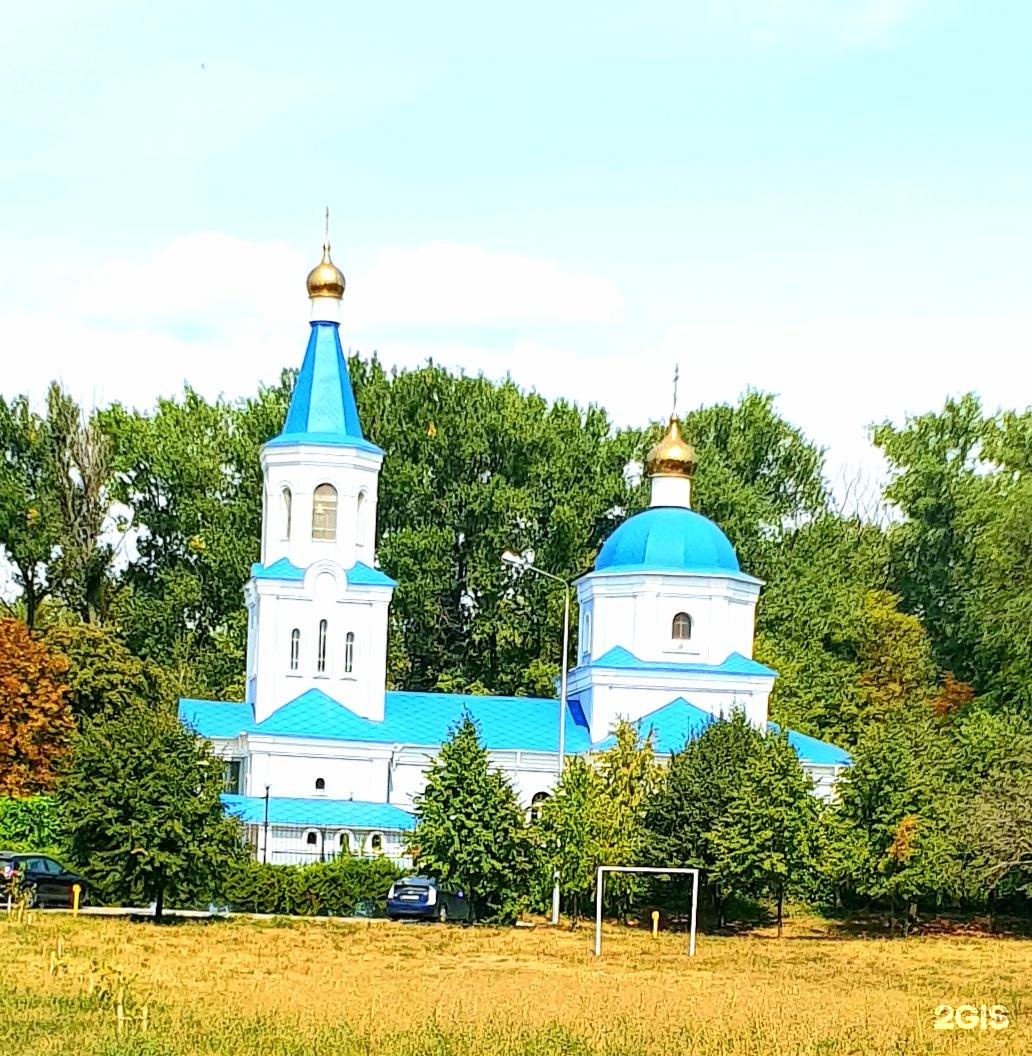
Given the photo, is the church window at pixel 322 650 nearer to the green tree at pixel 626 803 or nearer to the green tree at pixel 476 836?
the green tree at pixel 626 803

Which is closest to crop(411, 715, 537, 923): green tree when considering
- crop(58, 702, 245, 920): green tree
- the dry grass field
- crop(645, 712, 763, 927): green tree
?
the dry grass field

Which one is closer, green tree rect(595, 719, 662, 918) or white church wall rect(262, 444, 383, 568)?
green tree rect(595, 719, 662, 918)

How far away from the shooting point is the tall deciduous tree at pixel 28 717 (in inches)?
1823

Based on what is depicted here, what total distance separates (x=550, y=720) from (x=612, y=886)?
11543mm

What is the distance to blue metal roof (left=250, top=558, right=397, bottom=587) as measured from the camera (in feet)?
160

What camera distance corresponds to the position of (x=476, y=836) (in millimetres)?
37656

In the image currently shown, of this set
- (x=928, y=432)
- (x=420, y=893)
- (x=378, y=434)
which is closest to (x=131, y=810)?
(x=420, y=893)

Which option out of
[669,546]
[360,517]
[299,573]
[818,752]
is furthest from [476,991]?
[818,752]

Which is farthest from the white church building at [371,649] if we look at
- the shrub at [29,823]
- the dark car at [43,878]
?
the dark car at [43,878]

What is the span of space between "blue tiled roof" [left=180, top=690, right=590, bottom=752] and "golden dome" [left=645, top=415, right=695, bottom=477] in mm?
6883

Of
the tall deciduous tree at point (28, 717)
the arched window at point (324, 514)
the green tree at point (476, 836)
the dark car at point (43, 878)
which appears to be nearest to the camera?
the dark car at point (43, 878)

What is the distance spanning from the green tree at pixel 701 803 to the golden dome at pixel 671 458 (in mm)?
12200

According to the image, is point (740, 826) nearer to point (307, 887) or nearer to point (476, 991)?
point (307, 887)

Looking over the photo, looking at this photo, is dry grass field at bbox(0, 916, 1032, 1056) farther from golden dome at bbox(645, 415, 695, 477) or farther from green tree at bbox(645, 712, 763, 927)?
golden dome at bbox(645, 415, 695, 477)
